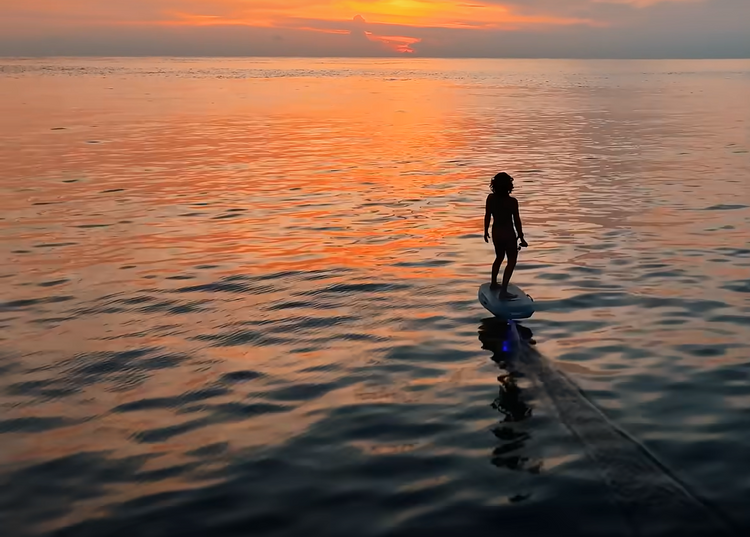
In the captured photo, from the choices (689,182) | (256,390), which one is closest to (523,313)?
(256,390)

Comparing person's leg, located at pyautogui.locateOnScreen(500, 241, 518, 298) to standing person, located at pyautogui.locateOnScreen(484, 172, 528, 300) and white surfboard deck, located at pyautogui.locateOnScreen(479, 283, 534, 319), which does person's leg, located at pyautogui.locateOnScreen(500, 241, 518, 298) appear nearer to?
standing person, located at pyautogui.locateOnScreen(484, 172, 528, 300)

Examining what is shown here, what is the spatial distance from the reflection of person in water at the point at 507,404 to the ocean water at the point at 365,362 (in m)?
0.04

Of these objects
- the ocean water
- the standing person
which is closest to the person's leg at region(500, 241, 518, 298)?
the standing person

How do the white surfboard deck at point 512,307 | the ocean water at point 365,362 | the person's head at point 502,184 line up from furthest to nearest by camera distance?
1. the person's head at point 502,184
2. the white surfboard deck at point 512,307
3. the ocean water at point 365,362

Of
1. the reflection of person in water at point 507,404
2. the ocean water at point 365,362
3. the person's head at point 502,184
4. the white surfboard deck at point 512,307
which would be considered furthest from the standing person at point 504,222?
the ocean water at point 365,362

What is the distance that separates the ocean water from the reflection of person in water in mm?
42

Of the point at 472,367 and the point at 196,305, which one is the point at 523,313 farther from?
the point at 196,305

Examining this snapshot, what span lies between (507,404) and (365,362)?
2467mm

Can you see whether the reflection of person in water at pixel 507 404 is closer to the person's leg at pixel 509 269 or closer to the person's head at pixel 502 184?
the person's leg at pixel 509 269

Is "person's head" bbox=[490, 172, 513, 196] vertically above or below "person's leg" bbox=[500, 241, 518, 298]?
above

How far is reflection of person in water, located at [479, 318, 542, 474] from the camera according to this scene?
7.51 metres

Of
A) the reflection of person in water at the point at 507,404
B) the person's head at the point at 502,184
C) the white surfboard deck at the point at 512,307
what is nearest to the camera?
the reflection of person in water at the point at 507,404

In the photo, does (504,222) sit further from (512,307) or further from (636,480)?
(636,480)

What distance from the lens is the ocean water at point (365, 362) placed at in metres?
6.82
